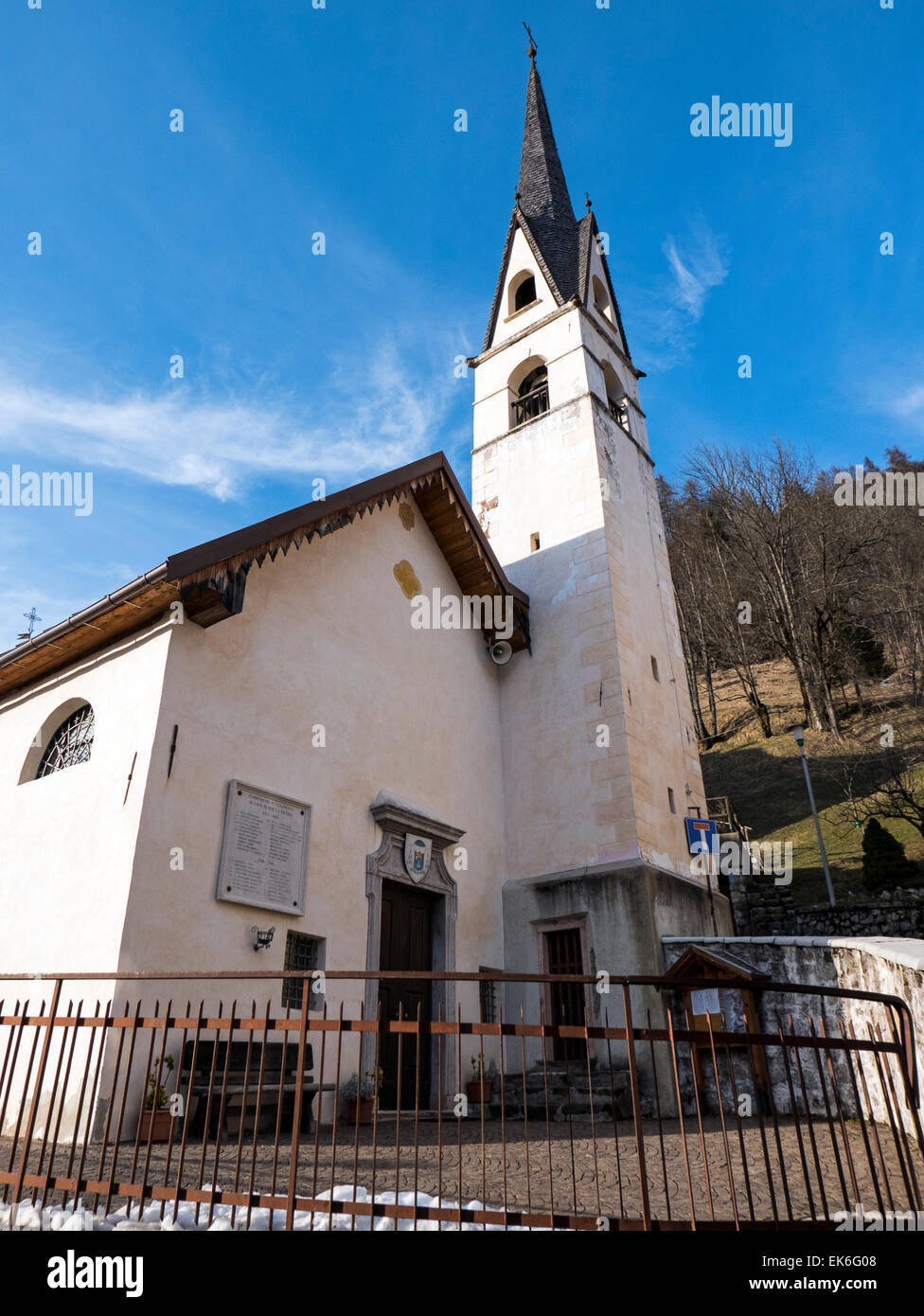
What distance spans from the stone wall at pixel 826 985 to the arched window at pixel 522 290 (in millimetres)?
14936

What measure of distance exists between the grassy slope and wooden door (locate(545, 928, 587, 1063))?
33.0ft

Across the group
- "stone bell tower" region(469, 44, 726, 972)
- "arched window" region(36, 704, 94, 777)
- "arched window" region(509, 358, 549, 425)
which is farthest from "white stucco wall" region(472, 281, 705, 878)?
"arched window" region(36, 704, 94, 777)

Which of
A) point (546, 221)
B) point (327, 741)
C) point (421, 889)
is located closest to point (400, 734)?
point (327, 741)

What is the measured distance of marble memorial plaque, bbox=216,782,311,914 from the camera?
9234 mm

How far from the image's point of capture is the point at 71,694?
1045 centimetres

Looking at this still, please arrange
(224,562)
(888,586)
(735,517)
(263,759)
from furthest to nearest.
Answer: (735,517) → (888,586) → (263,759) → (224,562)

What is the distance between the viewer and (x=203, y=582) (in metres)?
9.14

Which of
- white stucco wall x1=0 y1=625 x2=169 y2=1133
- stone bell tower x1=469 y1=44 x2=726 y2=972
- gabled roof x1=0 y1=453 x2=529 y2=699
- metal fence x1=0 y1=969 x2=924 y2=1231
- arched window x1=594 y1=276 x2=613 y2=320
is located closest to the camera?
metal fence x1=0 y1=969 x2=924 y2=1231

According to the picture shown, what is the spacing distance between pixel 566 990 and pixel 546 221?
18.4 meters

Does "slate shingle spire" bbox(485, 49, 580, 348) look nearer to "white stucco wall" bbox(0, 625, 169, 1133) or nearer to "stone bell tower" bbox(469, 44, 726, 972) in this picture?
"stone bell tower" bbox(469, 44, 726, 972)

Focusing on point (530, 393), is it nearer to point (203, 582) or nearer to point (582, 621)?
point (582, 621)
